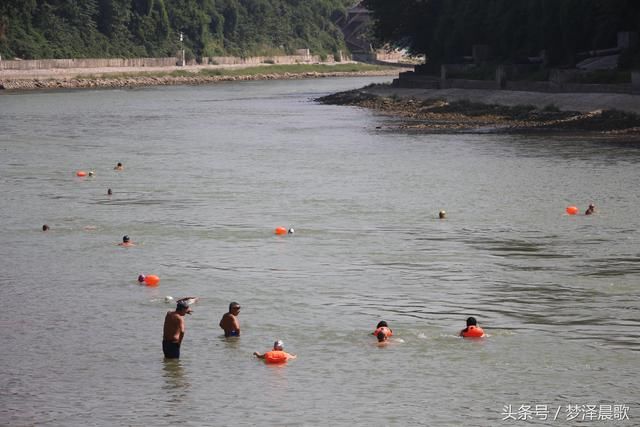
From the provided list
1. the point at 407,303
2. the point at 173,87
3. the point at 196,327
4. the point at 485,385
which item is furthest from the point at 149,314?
the point at 173,87

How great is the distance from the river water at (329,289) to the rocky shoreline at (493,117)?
13.0 m

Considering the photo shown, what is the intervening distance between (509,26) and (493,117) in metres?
19.9

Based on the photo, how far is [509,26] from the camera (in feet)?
347

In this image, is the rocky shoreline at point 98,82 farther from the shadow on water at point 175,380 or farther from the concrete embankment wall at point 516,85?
the shadow on water at point 175,380

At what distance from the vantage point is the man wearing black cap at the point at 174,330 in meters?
25.0

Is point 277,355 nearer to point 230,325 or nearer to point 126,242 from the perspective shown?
point 230,325

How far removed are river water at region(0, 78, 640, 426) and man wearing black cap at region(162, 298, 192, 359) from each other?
0.28 m

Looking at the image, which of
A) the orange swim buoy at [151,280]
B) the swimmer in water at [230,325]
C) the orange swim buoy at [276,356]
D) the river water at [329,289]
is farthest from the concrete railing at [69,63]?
the orange swim buoy at [276,356]

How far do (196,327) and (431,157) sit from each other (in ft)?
125

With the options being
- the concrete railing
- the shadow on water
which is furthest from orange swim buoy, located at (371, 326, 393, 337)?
the concrete railing

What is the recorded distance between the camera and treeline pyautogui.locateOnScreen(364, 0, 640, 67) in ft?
302

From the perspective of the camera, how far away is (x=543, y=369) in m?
24.6

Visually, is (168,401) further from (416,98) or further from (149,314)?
(416,98)

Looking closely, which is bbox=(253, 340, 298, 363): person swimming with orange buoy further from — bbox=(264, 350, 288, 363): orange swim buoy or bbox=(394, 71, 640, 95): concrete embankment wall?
bbox=(394, 71, 640, 95): concrete embankment wall
